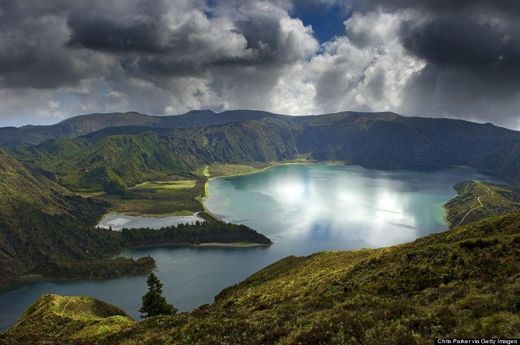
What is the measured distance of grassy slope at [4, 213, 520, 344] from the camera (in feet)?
89.9

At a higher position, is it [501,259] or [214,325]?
[501,259]

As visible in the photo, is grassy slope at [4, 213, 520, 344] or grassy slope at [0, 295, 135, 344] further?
grassy slope at [0, 295, 135, 344]

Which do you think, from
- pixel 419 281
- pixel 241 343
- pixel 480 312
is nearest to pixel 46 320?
pixel 241 343

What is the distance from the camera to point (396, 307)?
34.4 m

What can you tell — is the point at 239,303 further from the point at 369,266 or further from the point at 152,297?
the point at 152,297

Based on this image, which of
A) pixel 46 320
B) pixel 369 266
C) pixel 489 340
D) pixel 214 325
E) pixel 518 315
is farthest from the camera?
pixel 46 320

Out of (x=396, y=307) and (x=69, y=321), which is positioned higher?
(x=396, y=307)

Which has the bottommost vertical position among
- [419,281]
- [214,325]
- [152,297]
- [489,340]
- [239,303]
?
[152,297]

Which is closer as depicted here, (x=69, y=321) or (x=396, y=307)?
(x=396, y=307)

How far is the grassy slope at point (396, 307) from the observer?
27.4 m

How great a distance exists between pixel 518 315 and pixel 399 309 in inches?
370

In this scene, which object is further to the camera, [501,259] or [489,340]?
[501,259]

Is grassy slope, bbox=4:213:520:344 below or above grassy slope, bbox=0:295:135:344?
above

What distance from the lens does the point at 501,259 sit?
4434 cm
